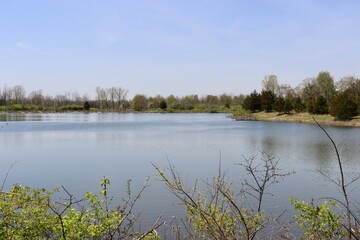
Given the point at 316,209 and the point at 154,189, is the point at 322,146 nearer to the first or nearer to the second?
the point at 154,189

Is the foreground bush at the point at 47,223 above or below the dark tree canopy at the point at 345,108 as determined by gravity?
below

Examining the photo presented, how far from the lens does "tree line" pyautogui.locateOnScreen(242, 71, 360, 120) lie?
42844 millimetres

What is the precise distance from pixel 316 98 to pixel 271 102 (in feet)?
45.3

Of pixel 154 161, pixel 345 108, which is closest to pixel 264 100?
pixel 345 108

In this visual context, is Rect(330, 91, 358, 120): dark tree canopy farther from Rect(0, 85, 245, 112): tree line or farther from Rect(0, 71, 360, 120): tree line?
Rect(0, 85, 245, 112): tree line

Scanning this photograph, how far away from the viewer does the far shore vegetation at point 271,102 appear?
144 feet

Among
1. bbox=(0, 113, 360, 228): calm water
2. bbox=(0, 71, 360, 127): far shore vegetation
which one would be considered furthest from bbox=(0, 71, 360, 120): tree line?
bbox=(0, 113, 360, 228): calm water

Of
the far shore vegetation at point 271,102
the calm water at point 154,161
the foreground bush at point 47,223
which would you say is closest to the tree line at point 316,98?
the far shore vegetation at point 271,102

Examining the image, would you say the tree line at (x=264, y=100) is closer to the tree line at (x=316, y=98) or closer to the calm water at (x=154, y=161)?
the tree line at (x=316, y=98)

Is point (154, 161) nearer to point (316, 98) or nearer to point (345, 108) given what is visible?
point (345, 108)

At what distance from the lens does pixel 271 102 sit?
6366 centimetres

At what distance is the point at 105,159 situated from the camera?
1850 centimetres

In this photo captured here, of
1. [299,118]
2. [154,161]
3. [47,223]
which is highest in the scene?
[47,223]

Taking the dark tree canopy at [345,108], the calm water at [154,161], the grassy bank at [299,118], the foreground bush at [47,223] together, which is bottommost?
the calm water at [154,161]
